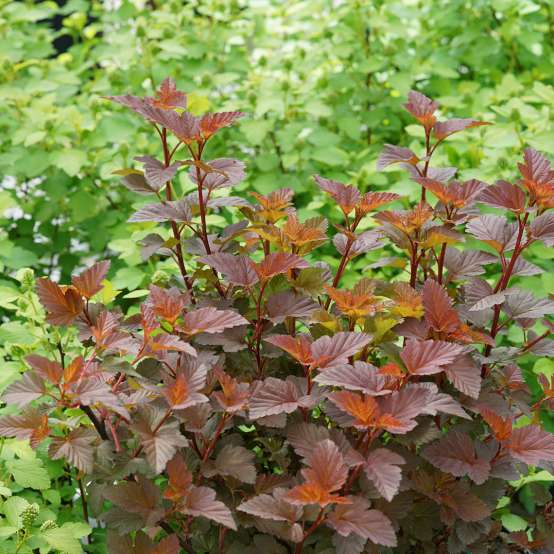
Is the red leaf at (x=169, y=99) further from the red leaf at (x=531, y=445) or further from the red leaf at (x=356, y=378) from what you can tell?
the red leaf at (x=531, y=445)

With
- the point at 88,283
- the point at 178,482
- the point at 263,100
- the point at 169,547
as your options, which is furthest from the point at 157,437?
the point at 263,100

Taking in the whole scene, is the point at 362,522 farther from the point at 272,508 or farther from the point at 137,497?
the point at 137,497

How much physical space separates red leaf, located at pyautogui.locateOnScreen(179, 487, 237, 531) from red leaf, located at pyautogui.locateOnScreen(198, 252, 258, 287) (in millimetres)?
320

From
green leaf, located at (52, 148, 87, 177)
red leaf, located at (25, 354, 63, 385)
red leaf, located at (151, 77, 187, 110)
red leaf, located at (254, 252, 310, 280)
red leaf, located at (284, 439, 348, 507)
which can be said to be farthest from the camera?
green leaf, located at (52, 148, 87, 177)

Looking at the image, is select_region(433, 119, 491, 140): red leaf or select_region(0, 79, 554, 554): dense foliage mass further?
select_region(433, 119, 491, 140): red leaf

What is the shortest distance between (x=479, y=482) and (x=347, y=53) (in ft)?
5.82

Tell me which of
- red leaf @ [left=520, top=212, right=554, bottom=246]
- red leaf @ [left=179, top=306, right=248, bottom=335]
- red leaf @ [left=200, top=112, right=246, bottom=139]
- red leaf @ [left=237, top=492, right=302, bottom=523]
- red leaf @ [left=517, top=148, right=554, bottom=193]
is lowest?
red leaf @ [left=237, top=492, right=302, bottom=523]

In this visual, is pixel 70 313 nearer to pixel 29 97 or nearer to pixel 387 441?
pixel 387 441

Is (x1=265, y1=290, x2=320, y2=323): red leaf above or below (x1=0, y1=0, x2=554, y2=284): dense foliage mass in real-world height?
above

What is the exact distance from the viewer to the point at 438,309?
1318 millimetres

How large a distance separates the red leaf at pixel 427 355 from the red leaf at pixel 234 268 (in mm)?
267

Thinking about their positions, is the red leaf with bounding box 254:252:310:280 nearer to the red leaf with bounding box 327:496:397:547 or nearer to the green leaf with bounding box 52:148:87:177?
the red leaf with bounding box 327:496:397:547

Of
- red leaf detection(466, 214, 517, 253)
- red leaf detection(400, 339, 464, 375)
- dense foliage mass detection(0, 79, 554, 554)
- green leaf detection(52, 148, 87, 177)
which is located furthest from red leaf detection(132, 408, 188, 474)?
green leaf detection(52, 148, 87, 177)

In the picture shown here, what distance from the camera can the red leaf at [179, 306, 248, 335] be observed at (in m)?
1.26
